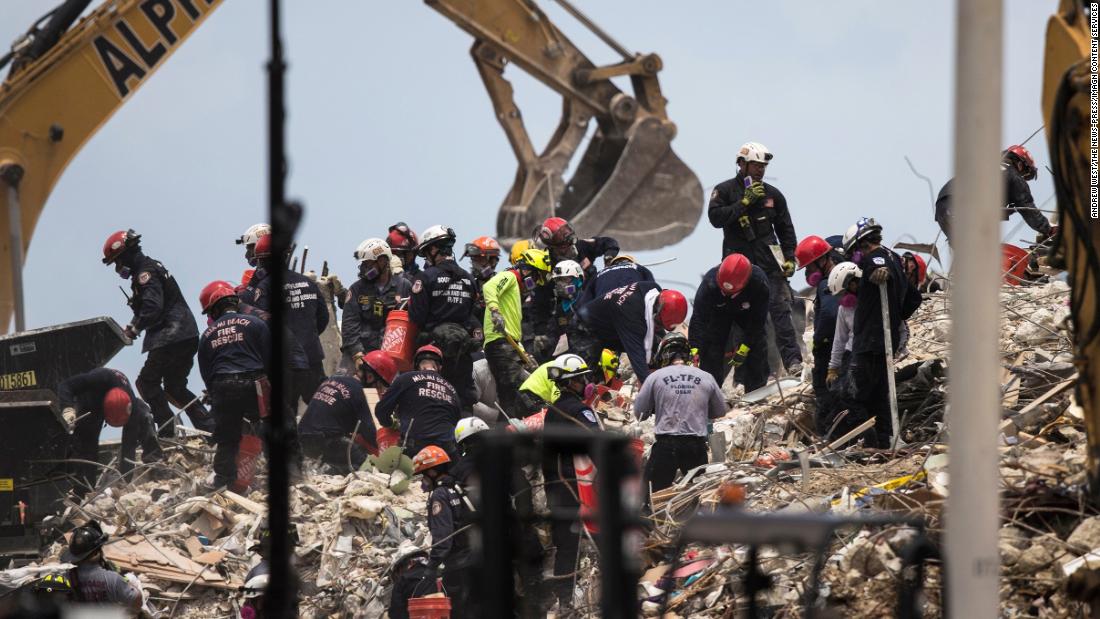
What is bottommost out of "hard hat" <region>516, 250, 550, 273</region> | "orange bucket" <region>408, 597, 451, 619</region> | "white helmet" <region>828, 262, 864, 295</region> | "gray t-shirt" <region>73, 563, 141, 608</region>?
"orange bucket" <region>408, 597, 451, 619</region>

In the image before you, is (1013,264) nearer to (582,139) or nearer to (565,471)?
(565,471)

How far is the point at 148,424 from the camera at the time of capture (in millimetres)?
16797

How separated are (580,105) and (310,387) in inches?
339

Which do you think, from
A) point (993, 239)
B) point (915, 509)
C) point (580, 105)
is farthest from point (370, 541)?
point (580, 105)

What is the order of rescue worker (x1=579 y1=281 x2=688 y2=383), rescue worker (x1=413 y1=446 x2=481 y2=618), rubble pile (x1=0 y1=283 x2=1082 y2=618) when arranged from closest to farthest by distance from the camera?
rubble pile (x1=0 y1=283 x2=1082 y2=618) < rescue worker (x1=413 y1=446 x2=481 y2=618) < rescue worker (x1=579 y1=281 x2=688 y2=383)

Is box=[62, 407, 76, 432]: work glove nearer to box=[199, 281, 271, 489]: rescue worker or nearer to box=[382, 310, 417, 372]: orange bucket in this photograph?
box=[199, 281, 271, 489]: rescue worker

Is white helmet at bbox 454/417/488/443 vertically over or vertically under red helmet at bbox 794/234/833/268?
under

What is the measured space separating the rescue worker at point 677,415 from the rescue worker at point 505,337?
2922 mm

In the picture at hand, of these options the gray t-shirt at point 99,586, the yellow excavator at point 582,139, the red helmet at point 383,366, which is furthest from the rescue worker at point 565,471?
the yellow excavator at point 582,139

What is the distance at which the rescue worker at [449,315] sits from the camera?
1625 cm

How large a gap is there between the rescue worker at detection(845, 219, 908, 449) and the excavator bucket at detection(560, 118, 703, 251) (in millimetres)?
10550

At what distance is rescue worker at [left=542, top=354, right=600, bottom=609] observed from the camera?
12.2m

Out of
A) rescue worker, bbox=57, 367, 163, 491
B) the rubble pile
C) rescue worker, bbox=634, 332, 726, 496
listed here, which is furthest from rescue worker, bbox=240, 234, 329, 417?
rescue worker, bbox=634, 332, 726, 496

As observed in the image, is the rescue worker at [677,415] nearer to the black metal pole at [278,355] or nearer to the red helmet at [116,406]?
the red helmet at [116,406]
